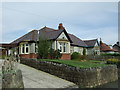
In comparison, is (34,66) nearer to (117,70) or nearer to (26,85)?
(26,85)

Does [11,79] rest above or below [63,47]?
below

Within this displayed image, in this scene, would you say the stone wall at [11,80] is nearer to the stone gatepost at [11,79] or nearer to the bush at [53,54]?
the stone gatepost at [11,79]

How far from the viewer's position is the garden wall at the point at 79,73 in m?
14.0

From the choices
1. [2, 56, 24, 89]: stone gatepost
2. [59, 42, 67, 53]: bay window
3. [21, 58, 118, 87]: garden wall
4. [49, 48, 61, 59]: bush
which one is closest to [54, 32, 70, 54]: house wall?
[59, 42, 67, 53]: bay window

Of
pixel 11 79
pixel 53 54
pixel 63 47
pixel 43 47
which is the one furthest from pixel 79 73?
pixel 63 47

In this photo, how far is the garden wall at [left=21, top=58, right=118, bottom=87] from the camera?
45.8 ft

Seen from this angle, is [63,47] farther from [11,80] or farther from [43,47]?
[11,80]

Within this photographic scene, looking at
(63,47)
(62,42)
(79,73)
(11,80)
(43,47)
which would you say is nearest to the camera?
(11,80)

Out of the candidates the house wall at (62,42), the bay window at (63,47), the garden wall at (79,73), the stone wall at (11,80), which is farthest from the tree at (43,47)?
the stone wall at (11,80)

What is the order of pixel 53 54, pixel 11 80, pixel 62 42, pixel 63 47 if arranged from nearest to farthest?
1. pixel 11 80
2. pixel 53 54
3. pixel 62 42
4. pixel 63 47

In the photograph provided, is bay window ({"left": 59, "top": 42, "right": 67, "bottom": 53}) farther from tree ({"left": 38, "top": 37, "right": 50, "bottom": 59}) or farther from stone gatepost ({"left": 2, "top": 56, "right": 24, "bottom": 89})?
stone gatepost ({"left": 2, "top": 56, "right": 24, "bottom": 89})

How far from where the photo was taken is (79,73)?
45.8ft

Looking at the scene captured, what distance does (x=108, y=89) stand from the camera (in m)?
13.4

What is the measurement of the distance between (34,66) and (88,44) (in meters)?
29.0
